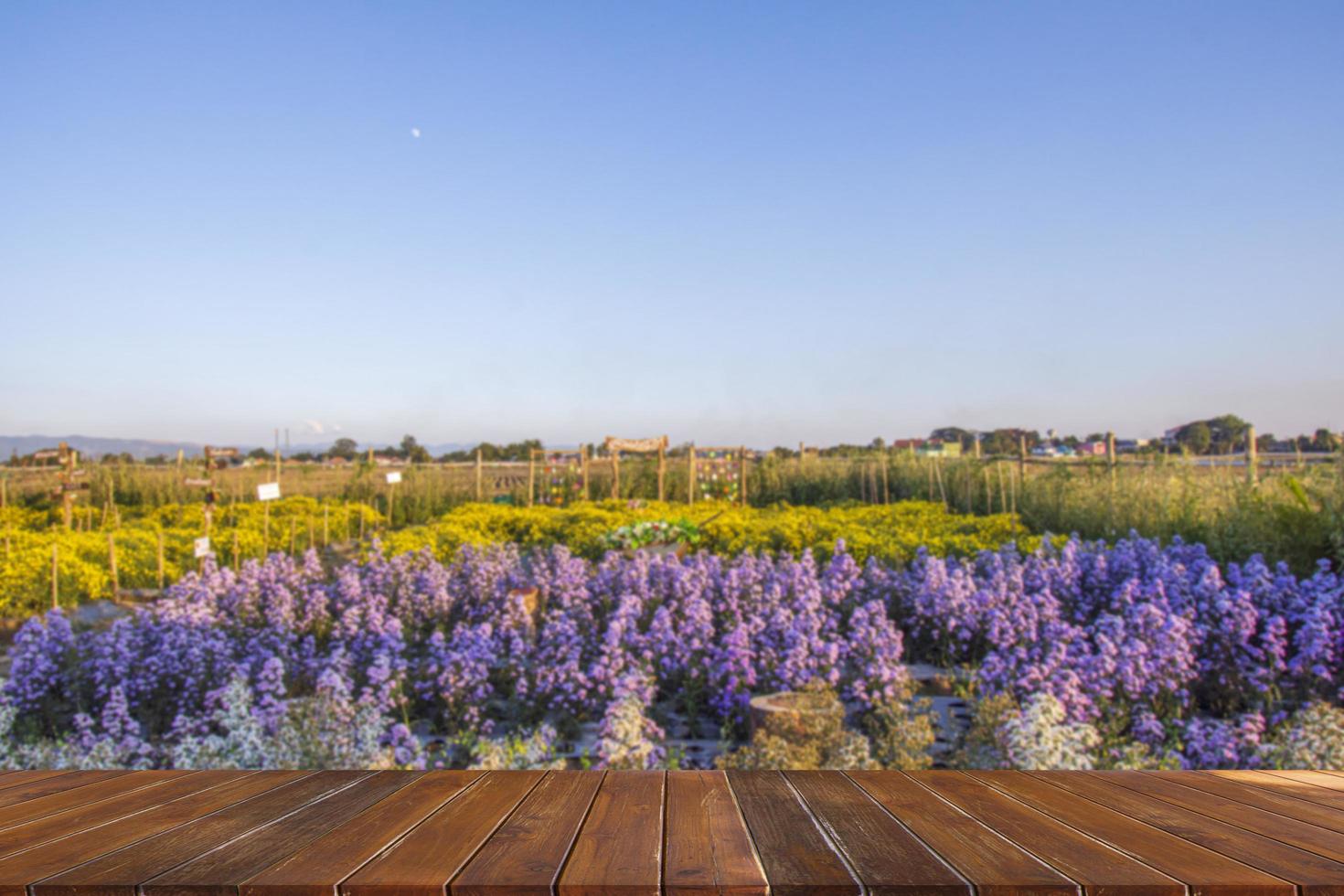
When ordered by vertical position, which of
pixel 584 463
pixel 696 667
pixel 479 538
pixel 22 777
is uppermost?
pixel 584 463

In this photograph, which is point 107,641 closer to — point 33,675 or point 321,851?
point 33,675

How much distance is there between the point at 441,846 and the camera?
1192 mm

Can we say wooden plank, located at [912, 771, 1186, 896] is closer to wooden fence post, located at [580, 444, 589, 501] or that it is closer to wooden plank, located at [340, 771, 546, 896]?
wooden plank, located at [340, 771, 546, 896]

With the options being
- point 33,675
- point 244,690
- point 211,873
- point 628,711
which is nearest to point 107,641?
point 33,675

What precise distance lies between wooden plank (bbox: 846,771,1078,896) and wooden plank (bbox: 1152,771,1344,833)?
1.73 ft

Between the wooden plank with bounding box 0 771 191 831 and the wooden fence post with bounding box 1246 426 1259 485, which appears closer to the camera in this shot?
the wooden plank with bounding box 0 771 191 831

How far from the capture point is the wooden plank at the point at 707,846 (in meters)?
1.06

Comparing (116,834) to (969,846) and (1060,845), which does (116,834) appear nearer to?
(969,846)

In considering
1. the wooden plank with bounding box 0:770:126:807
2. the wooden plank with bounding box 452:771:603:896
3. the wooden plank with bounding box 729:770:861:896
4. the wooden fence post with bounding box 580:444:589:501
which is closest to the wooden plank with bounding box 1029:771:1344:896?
the wooden plank with bounding box 729:770:861:896

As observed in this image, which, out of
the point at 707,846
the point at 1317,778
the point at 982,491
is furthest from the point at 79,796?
the point at 982,491

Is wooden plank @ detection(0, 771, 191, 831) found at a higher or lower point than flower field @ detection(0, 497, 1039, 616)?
higher

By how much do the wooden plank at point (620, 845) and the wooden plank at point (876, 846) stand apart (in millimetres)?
250

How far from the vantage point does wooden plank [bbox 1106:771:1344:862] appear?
1239 mm

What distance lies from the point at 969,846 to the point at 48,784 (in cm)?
163
